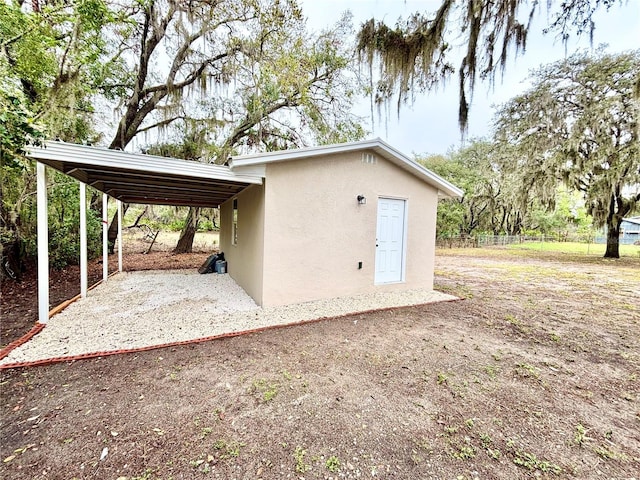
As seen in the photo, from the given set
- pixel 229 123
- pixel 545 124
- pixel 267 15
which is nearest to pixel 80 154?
pixel 267 15

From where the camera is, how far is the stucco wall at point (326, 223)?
4.74 m

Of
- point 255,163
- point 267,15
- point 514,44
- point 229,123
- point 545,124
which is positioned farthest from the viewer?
point 545,124

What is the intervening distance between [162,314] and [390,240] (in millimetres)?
4607

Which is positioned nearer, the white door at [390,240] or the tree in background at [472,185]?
the white door at [390,240]

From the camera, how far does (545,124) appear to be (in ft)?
40.0

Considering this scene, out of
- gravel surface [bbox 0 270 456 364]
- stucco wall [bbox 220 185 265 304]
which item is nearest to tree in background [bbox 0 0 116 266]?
gravel surface [bbox 0 270 456 364]

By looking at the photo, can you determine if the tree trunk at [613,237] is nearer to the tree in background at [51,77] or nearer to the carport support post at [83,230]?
the carport support post at [83,230]

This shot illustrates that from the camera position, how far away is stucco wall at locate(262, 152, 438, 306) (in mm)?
4738

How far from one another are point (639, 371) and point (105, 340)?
6.24 metres

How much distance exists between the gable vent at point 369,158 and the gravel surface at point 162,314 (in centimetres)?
278

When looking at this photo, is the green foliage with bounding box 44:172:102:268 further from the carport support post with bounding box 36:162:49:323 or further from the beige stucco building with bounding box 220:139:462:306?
the beige stucco building with bounding box 220:139:462:306

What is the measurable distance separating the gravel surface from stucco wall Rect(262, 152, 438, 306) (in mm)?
332

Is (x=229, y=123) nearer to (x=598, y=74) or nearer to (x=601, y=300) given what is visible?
(x=601, y=300)

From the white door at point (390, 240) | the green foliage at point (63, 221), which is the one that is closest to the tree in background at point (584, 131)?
the white door at point (390, 240)
